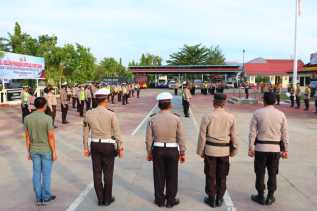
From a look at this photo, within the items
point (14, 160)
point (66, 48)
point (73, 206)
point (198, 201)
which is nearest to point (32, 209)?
point (73, 206)

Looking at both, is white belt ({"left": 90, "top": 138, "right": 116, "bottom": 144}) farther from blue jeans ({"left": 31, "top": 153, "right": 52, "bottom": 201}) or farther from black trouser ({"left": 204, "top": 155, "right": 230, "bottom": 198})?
Answer: black trouser ({"left": 204, "top": 155, "right": 230, "bottom": 198})

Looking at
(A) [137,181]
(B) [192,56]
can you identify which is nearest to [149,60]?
(B) [192,56]

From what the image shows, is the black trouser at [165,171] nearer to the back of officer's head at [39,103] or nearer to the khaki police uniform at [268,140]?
the khaki police uniform at [268,140]

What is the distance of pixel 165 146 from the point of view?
17.5 feet

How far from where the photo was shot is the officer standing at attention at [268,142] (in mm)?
5613

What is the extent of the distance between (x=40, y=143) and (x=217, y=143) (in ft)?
8.80

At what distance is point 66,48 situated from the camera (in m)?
45.6

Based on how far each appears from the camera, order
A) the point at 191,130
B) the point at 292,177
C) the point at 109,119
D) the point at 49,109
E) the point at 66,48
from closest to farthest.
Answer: the point at 109,119 → the point at 292,177 → the point at 49,109 → the point at 191,130 → the point at 66,48

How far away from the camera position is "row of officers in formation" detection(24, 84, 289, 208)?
5.35 metres

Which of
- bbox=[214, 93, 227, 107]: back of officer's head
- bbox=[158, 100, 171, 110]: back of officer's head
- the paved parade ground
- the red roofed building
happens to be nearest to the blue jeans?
the paved parade ground

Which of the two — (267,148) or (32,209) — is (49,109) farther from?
(267,148)

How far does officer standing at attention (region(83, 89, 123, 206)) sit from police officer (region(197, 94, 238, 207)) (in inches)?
51.0

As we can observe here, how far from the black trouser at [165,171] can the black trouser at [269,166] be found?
135cm

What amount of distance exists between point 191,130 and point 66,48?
1390 inches
